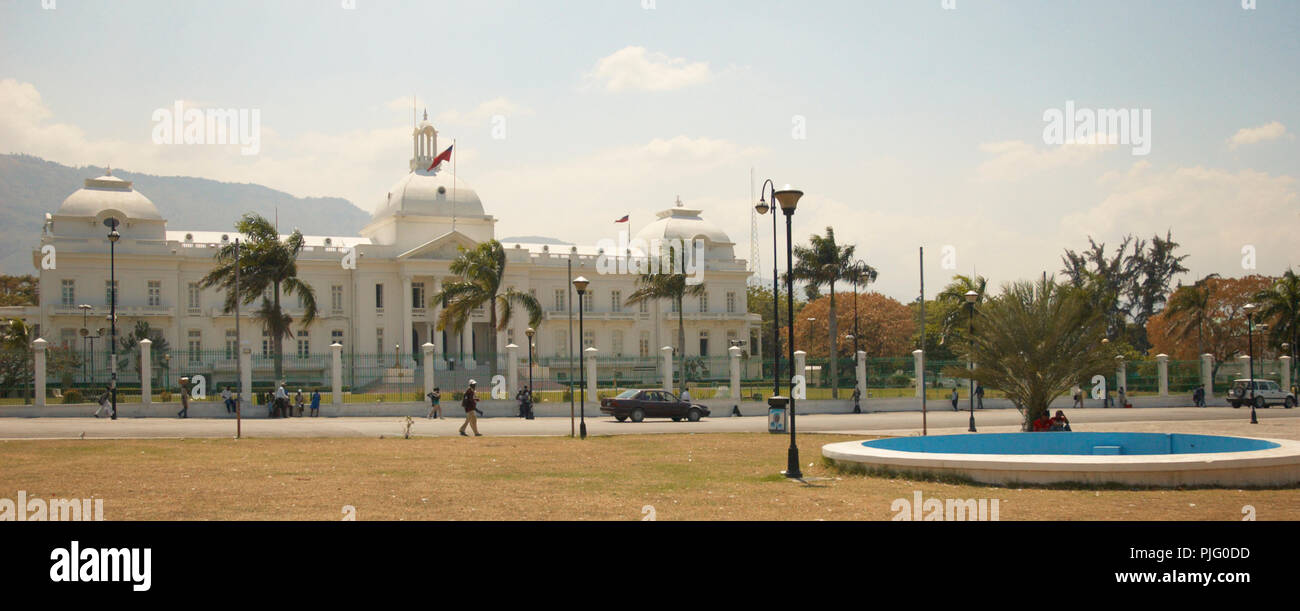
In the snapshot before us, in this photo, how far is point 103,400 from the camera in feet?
109

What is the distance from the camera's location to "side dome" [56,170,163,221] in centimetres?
5666

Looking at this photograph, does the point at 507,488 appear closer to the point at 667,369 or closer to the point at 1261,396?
the point at 667,369

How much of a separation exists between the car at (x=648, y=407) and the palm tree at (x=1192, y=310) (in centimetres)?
3268

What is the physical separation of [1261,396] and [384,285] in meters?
46.5

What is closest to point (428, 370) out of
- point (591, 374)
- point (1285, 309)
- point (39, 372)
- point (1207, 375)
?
point (591, 374)

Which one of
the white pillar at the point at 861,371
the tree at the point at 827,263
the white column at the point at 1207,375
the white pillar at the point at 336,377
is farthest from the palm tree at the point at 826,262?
the white pillar at the point at 336,377

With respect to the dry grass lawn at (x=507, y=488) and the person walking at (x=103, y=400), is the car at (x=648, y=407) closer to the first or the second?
the dry grass lawn at (x=507, y=488)

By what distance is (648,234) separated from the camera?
73812 millimetres

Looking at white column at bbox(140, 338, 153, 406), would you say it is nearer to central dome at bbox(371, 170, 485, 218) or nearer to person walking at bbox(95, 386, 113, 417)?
person walking at bbox(95, 386, 113, 417)

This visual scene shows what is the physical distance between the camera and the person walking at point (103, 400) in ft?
108

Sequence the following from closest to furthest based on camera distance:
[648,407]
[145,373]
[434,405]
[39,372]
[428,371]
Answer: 1. [39,372]
2. [648,407]
3. [145,373]
4. [434,405]
5. [428,371]

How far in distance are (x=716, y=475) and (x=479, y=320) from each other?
4954 cm
